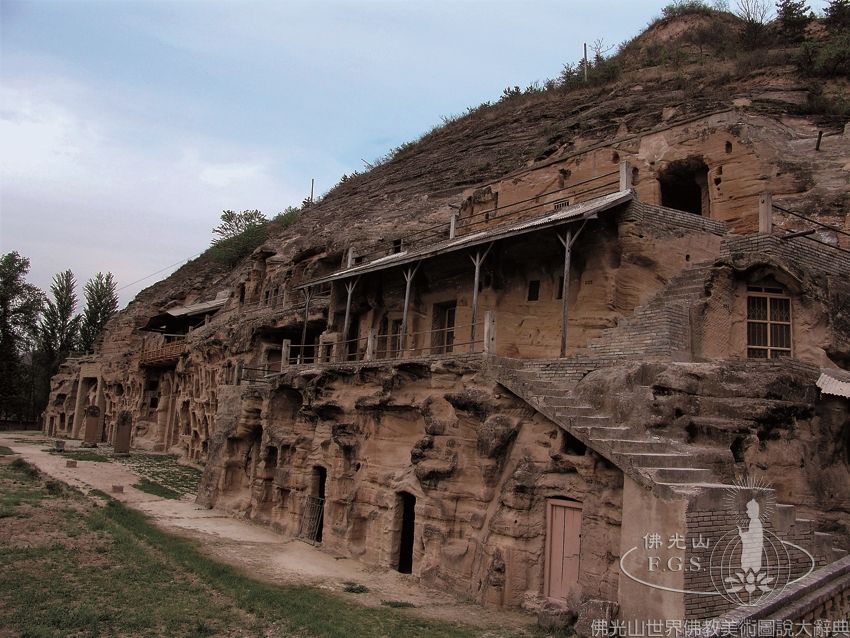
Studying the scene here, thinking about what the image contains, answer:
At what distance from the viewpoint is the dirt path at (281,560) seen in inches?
489

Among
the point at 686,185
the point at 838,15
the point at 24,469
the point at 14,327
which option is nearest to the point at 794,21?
the point at 838,15

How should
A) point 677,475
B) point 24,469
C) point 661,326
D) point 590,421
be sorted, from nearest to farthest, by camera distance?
1. point 677,475
2. point 590,421
3. point 661,326
4. point 24,469

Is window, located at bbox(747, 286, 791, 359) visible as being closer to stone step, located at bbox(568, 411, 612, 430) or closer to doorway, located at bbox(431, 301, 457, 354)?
stone step, located at bbox(568, 411, 612, 430)

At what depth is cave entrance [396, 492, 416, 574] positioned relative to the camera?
53.7ft

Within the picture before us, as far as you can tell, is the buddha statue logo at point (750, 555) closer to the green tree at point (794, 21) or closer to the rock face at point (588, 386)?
the rock face at point (588, 386)

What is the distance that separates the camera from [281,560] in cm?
1698

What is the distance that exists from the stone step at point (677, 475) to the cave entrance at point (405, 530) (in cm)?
790

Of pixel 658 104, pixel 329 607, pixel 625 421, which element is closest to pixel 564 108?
pixel 658 104

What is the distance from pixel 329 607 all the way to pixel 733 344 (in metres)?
10.1

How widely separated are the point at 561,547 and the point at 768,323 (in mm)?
6875

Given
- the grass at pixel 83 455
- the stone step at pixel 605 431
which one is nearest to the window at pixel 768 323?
the stone step at pixel 605 431

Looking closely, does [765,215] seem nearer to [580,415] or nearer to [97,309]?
[580,415]

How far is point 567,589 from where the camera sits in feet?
38.1

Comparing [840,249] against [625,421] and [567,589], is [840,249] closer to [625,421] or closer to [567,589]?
[625,421]
